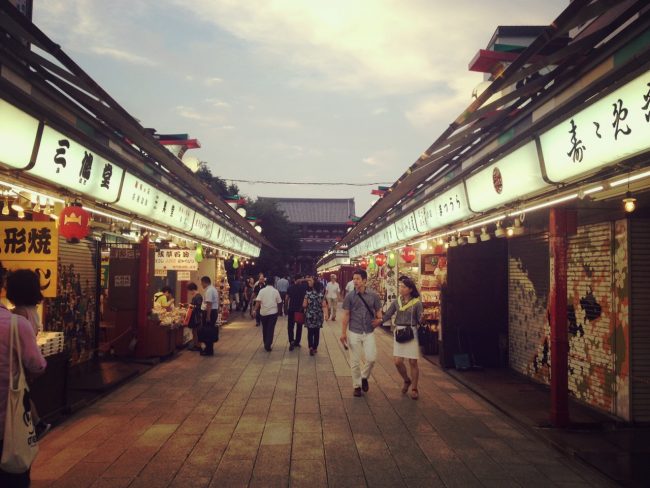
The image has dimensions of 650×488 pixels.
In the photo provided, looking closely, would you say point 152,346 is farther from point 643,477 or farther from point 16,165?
point 643,477

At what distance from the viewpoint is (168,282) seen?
22188 millimetres

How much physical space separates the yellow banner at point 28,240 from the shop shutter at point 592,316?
8.33 meters

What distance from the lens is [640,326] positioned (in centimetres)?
817

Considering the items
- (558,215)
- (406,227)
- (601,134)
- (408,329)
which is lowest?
(408,329)

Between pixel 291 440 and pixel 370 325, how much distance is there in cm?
341

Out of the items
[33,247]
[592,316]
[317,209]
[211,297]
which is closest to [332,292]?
[211,297]

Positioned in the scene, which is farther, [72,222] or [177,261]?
[177,261]

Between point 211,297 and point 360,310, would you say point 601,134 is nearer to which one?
point 360,310

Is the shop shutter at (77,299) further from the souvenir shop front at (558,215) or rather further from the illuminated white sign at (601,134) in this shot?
the illuminated white sign at (601,134)

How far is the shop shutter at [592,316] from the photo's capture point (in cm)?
871

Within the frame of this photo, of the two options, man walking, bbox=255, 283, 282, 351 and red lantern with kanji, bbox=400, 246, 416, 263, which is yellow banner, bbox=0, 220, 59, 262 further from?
red lantern with kanji, bbox=400, 246, 416, 263

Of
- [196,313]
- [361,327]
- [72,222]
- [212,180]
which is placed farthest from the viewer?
[212,180]

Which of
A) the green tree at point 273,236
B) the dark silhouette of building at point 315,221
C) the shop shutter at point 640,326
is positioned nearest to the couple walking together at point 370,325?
the shop shutter at point 640,326

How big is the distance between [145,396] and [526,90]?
7805 millimetres
